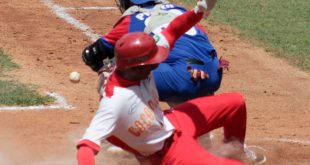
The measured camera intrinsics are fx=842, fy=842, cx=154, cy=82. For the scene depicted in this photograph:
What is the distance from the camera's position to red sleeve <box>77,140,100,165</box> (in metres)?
5.51

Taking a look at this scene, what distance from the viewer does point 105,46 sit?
23.2 feet

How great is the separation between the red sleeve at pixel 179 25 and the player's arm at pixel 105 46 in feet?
2.03

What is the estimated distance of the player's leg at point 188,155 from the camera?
19.2 feet

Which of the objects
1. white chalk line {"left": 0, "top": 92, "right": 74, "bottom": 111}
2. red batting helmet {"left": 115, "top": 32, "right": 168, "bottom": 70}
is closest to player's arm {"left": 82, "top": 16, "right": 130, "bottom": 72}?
red batting helmet {"left": 115, "top": 32, "right": 168, "bottom": 70}

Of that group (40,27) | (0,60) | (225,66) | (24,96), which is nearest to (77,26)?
(40,27)

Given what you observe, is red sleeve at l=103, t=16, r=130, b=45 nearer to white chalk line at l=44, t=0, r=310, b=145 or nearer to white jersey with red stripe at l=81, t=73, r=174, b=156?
white jersey with red stripe at l=81, t=73, r=174, b=156

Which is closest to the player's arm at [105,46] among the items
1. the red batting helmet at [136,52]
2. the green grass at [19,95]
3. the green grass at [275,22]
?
the red batting helmet at [136,52]

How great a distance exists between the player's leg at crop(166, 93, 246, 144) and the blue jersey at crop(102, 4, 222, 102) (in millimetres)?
639

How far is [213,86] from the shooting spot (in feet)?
23.9

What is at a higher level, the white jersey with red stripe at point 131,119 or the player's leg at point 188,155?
the white jersey with red stripe at point 131,119

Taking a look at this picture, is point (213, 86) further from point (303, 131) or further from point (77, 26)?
point (77, 26)

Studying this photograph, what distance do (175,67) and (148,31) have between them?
0.39 m

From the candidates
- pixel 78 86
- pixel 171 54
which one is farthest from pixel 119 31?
pixel 78 86

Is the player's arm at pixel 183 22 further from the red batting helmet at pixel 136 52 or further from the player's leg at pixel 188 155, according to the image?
the player's leg at pixel 188 155
